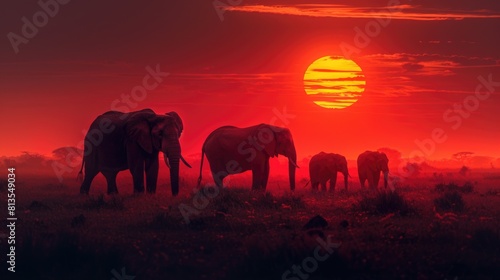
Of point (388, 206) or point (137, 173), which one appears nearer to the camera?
point (388, 206)

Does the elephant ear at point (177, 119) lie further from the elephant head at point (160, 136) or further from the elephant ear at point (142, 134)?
the elephant ear at point (142, 134)

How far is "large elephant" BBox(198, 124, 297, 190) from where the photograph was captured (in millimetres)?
32231

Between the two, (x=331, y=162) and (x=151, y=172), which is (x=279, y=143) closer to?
(x=151, y=172)

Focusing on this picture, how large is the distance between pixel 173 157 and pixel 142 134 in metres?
1.55

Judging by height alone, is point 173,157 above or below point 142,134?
below

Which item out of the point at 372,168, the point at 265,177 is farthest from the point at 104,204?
the point at 372,168

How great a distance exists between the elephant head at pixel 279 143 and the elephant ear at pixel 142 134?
666cm

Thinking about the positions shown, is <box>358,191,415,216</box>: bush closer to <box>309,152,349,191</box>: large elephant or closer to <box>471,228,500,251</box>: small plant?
<box>471,228,500,251</box>: small plant

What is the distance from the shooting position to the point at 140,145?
89.5 ft

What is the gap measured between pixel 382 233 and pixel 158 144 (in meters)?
12.0

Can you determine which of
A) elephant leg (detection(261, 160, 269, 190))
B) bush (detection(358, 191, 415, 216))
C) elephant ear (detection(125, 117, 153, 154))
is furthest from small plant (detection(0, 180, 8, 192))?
bush (detection(358, 191, 415, 216))

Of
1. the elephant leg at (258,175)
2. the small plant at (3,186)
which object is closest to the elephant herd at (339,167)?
the elephant leg at (258,175)

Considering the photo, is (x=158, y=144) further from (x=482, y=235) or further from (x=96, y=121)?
(x=482, y=235)

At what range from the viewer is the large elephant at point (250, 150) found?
32231 millimetres
